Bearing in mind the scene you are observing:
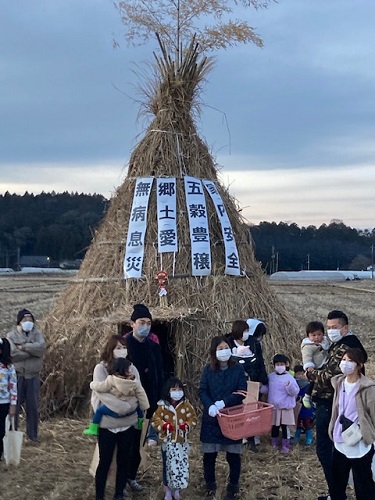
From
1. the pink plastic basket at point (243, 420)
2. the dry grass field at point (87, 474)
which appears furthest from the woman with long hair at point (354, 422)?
the dry grass field at point (87, 474)

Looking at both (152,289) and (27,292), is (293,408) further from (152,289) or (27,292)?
(27,292)

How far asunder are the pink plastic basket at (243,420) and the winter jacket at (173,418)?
236mm

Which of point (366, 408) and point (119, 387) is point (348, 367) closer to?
point (366, 408)

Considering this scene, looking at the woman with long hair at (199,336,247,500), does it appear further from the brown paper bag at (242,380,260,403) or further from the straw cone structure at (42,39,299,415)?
the straw cone structure at (42,39,299,415)

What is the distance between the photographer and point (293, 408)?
6.49 metres

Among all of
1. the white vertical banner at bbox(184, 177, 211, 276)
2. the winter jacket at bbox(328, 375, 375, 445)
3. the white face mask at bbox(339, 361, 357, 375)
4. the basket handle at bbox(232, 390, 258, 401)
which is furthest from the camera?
the white vertical banner at bbox(184, 177, 211, 276)

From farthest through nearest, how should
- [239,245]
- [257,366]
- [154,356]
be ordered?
[239,245]
[257,366]
[154,356]

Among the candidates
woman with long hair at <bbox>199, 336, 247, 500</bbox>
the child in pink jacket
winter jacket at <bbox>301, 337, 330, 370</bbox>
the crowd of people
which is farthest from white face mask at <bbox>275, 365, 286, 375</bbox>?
woman with long hair at <bbox>199, 336, 247, 500</bbox>

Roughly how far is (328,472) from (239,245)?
3944mm

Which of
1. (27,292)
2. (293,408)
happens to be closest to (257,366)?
(293,408)

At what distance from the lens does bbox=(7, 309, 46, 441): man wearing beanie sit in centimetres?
660

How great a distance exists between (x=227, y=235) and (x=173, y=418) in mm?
3505

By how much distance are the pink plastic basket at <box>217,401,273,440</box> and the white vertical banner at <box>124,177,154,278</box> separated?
9.55 ft

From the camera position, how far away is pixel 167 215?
26.1 ft
